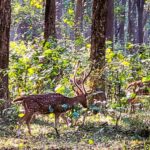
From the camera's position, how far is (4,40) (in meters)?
11.3

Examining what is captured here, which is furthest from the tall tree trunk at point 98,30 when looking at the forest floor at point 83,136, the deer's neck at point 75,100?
the deer's neck at point 75,100

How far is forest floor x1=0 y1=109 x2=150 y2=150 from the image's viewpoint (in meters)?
7.65

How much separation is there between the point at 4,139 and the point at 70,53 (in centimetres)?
432

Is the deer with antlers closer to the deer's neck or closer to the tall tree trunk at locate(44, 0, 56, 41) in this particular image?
the deer's neck

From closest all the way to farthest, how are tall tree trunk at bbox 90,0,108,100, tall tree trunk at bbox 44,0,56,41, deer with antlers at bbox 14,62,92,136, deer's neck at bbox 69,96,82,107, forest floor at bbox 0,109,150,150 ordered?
forest floor at bbox 0,109,150,150, deer with antlers at bbox 14,62,92,136, deer's neck at bbox 69,96,82,107, tall tree trunk at bbox 90,0,108,100, tall tree trunk at bbox 44,0,56,41

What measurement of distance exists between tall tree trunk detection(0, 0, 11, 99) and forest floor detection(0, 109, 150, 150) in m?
1.28

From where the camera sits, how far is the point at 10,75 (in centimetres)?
1104

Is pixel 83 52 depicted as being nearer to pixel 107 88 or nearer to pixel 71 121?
pixel 107 88

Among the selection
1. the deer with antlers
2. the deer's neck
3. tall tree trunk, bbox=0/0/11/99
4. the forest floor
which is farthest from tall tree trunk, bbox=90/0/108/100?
the deer with antlers

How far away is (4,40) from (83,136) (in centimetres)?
365

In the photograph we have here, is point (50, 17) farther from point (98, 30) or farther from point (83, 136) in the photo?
point (83, 136)

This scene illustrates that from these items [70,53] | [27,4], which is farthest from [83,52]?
[27,4]

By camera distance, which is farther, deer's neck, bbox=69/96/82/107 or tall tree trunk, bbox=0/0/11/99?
tall tree trunk, bbox=0/0/11/99

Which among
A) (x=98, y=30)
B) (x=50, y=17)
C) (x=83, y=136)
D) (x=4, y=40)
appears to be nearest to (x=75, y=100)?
(x=83, y=136)
